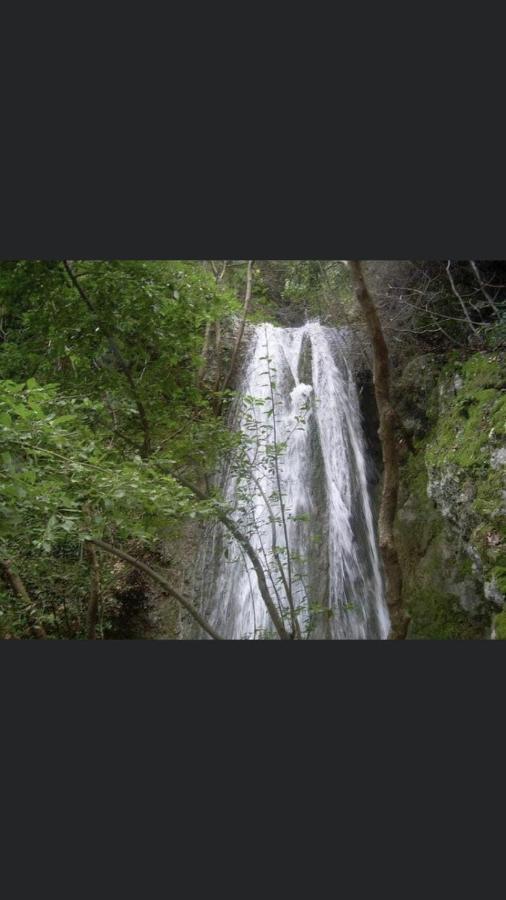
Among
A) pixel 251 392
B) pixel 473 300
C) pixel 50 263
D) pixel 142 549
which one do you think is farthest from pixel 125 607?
pixel 473 300

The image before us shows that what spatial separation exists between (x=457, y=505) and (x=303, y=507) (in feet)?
4.29

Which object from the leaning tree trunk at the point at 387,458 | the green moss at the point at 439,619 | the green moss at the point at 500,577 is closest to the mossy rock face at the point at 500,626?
the green moss at the point at 500,577

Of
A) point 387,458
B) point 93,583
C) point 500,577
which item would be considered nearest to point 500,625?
point 500,577

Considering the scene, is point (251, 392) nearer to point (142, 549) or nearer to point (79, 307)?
point (142, 549)

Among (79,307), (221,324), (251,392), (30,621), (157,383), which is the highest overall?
(221,324)

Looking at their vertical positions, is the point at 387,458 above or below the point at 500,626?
above

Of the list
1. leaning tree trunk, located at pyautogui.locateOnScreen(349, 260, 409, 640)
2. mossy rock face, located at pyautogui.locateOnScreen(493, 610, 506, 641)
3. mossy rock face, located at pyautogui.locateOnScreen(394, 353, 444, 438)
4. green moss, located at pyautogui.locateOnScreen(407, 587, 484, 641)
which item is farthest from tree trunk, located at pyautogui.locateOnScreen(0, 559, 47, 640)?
mossy rock face, located at pyautogui.locateOnScreen(394, 353, 444, 438)

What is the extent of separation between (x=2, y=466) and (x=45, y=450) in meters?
0.15

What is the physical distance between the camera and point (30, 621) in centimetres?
390

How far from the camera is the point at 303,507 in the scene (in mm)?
5039

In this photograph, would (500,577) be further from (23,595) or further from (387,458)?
(23,595)

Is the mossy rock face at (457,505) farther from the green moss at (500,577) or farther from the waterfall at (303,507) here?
the waterfall at (303,507)

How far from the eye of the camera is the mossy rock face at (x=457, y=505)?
12.6 ft

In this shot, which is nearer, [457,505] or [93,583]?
[93,583]
